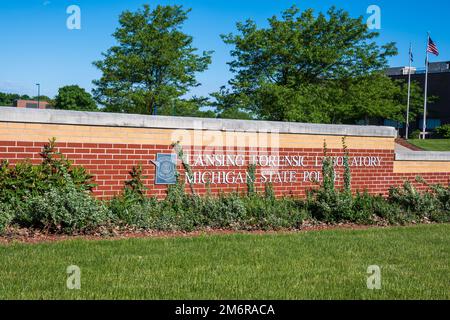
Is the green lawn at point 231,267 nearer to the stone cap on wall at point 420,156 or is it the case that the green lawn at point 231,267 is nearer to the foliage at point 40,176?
the foliage at point 40,176

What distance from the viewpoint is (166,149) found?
983 cm

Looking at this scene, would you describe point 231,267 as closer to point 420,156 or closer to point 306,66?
point 420,156

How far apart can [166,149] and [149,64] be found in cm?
1308

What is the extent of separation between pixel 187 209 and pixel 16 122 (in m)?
3.05

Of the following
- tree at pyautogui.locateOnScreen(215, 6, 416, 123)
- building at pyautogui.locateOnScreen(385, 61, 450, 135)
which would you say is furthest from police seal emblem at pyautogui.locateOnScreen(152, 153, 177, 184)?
building at pyautogui.locateOnScreen(385, 61, 450, 135)

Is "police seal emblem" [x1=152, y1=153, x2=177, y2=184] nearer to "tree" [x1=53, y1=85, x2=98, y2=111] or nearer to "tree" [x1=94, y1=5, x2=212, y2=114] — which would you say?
"tree" [x1=94, y1=5, x2=212, y2=114]

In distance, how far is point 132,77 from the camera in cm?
2272

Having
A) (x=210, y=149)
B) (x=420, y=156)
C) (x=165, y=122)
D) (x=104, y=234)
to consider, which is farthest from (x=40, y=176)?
(x=420, y=156)

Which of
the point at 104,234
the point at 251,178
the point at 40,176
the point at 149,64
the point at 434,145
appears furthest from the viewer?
the point at 434,145

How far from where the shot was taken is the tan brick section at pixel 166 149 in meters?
8.58

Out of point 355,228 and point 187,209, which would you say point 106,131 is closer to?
point 187,209

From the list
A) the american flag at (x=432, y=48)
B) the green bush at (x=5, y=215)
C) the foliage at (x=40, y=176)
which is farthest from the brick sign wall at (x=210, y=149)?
the american flag at (x=432, y=48)

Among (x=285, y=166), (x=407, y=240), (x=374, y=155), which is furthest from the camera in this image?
(x=374, y=155)
